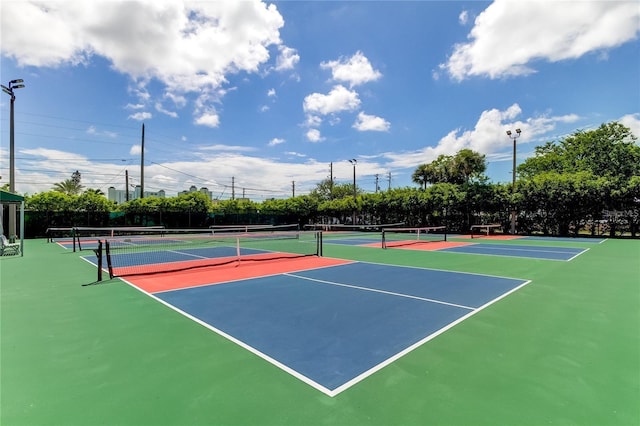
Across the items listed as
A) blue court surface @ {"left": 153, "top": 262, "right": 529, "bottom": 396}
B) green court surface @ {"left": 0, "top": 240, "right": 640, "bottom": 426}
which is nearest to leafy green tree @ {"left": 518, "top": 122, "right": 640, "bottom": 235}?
blue court surface @ {"left": 153, "top": 262, "right": 529, "bottom": 396}

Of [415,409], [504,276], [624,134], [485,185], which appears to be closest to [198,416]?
[415,409]

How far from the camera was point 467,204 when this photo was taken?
29.5m

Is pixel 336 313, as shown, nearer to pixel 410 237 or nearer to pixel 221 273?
pixel 221 273

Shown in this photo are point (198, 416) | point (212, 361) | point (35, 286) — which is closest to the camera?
point (198, 416)

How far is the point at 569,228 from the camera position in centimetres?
2577

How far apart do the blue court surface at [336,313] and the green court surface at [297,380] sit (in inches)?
9.8

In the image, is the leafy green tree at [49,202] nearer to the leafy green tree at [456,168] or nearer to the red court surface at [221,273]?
the red court surface at [221,273]

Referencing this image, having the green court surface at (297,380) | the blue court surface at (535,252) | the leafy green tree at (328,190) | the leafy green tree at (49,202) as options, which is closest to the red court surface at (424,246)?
the blue court surface at (535,252)

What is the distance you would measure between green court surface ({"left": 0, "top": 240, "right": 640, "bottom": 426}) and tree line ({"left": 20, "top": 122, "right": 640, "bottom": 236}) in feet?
76.3

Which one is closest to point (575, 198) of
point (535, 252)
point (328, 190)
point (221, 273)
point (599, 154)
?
point (535, 252)

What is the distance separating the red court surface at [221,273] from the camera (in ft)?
26.0

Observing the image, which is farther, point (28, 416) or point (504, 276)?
point (504, 276)

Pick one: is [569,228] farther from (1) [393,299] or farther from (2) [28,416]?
(2) [28,416]

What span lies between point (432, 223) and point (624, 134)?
2610cm
